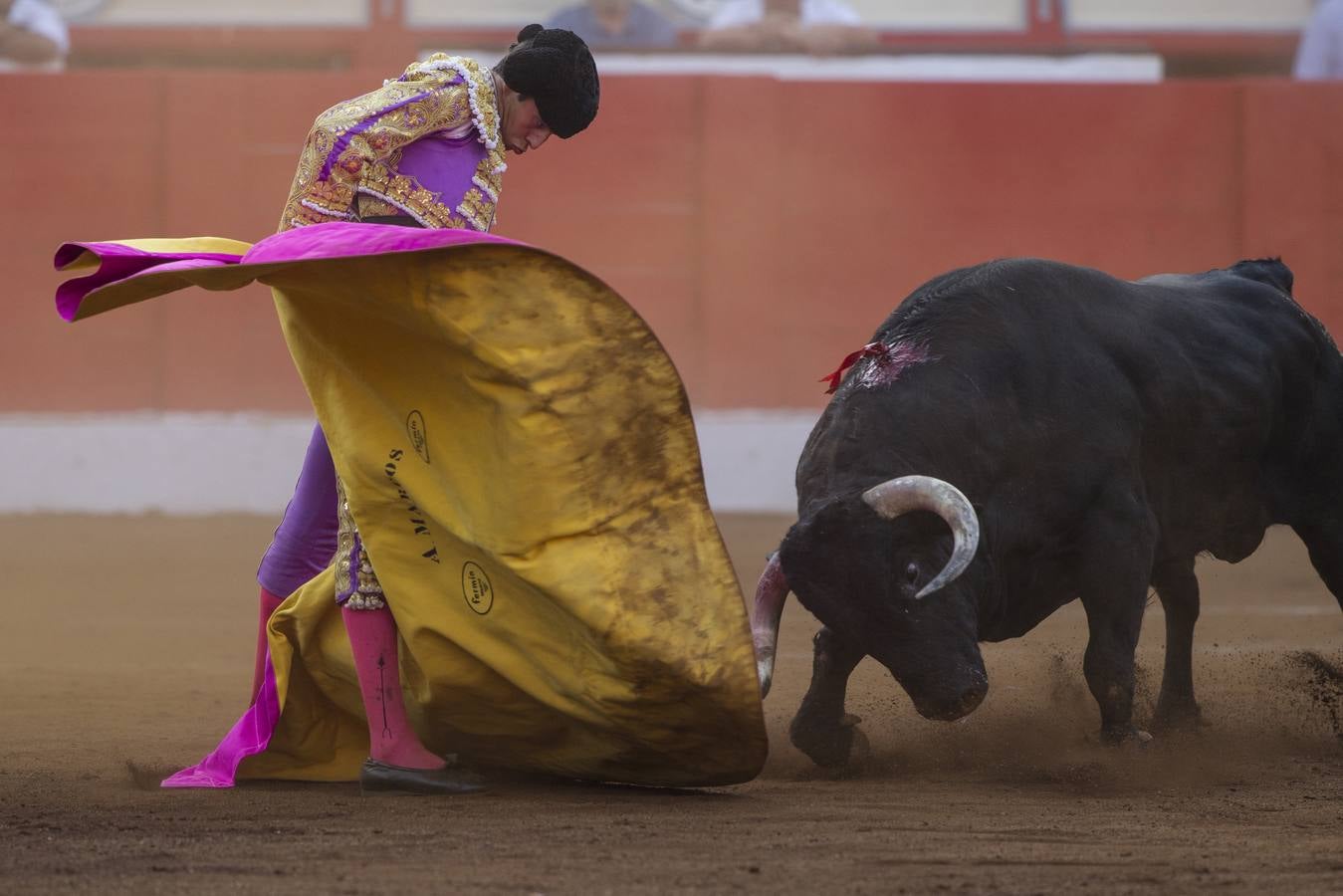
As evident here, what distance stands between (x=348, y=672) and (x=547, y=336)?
77 centimetres

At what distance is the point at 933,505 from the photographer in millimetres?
2996

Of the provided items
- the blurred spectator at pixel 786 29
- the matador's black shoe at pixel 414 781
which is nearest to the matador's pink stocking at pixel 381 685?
the matador's black shoe at pixel 414 781

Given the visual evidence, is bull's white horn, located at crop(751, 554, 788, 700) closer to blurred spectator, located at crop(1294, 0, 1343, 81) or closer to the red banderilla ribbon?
the red banderilla ribbon

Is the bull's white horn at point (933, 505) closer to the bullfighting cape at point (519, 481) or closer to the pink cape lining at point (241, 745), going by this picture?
the bullfighting cape at point (519, 481)

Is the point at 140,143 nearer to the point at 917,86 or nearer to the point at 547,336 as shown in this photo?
the point at 917,86

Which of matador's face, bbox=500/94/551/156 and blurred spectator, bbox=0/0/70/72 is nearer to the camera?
matador's face, bbox=500/94/551/156

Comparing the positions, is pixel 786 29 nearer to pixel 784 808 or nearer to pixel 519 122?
pixel 519 122

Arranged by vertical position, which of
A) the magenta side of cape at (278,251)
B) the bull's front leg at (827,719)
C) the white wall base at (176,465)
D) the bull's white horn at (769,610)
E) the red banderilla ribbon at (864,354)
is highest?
the magenta side of cape at (278,251)

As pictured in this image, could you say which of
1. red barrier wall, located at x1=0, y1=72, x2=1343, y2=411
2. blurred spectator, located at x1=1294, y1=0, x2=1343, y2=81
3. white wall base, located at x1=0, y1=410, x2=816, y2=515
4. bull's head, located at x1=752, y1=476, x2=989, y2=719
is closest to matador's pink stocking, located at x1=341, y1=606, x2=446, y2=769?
bull's head, located at x1=752, y1=476, x2=989, y2=719

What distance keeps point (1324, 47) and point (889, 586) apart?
6399 millimetres

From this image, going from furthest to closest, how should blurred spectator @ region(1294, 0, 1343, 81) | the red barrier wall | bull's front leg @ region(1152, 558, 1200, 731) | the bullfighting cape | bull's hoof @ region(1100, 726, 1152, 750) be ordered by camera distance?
blurred spectator @ region(1294, 0, 1343, 81) → the red barrier wall → bull's front leg @ region(1152, 558, 1200, 731) → bull's hoof @ region(1100, 726, 1152, 750) → the bullfighting cape

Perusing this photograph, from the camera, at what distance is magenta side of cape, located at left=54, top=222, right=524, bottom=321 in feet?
8.73

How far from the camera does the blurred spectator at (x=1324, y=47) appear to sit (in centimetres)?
844

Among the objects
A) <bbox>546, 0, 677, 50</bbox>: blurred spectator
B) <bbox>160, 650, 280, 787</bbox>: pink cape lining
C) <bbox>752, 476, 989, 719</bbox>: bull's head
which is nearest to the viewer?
<bbox>752, 476, 989, 719</bbox>: bull's head
